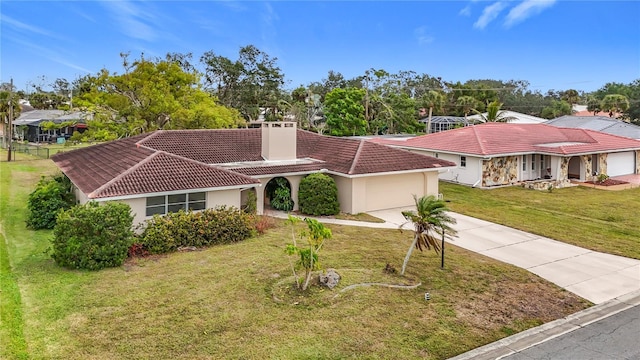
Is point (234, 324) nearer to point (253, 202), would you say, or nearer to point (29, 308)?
point (29, 308)

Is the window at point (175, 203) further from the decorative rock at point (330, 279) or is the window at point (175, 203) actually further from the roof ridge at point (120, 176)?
the decorative rock at point (330, 279)

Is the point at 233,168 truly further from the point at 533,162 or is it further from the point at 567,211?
the point at 533,162

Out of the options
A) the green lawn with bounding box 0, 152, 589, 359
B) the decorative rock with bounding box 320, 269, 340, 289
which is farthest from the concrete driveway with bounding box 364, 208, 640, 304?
the decorative rock with bounding box 320, 269, 340, 289

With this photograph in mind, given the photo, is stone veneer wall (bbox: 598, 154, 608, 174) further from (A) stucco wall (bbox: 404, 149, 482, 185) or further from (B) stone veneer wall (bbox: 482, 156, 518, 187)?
(A) stucco wall (bbox: 404, 149, 482, 185)

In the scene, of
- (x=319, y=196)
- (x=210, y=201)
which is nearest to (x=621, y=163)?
(x=319, y=196)

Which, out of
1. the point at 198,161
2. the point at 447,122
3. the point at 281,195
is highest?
the point at 447,122

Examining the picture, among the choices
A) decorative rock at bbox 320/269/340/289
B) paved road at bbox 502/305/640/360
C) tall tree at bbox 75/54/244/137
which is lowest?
paved road at bbox 502/305/640/360

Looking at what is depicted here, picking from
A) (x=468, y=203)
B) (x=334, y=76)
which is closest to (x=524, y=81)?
(x=334, y=76)
